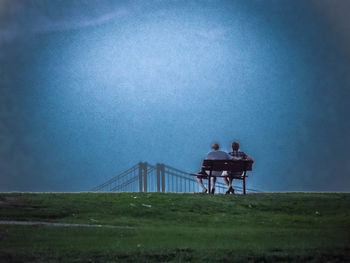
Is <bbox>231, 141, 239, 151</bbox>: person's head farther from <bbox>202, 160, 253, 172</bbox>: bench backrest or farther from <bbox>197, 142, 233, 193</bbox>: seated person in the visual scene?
<bbox>202, 160, 253, 172</bbox>: bench backrest

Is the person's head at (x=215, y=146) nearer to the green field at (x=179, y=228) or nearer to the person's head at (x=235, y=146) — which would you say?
the person's head at (x=235, y=146)

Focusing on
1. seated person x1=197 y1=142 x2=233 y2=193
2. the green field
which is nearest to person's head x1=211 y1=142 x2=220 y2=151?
seated person x1=197 y1=142 x2=233 y2=193

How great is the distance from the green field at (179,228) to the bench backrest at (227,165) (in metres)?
0.81

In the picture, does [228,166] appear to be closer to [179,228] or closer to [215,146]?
[215,146]

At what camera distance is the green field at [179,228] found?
779cm

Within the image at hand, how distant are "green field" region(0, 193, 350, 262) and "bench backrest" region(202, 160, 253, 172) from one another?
32.1 inches

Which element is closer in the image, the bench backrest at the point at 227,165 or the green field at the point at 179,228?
the green field at the point at 179,228

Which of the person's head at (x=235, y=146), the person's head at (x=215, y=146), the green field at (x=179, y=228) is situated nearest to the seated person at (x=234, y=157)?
the person's head at (x=235, y=146)

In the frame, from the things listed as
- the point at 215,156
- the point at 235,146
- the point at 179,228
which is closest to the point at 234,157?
the point at 235,146

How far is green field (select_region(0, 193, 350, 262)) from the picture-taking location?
7.79m

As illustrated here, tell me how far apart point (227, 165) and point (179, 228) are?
4989 millimetres

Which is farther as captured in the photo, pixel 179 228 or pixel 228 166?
pixel 228 166

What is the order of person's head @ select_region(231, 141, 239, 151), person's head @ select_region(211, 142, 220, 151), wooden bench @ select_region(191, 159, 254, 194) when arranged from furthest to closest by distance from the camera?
person's head @ select_region(231, 141, 239, 151) → person's head @ select_region(211, 142, 220, 151) → wooden bench @ select_region(191, 159, 254, 194)

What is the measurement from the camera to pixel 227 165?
1506 cm
